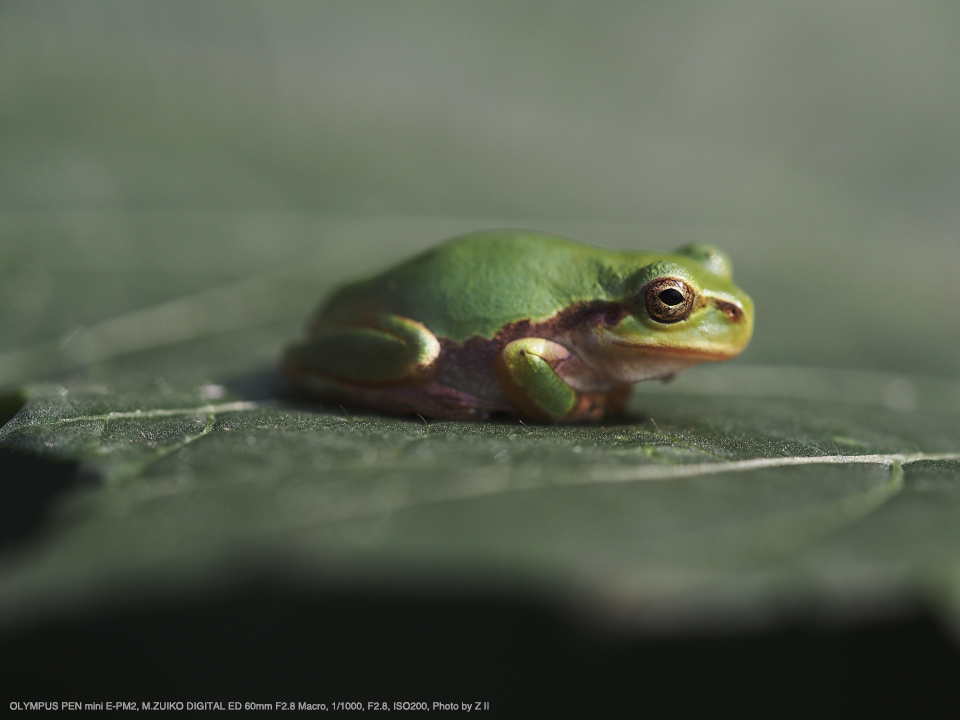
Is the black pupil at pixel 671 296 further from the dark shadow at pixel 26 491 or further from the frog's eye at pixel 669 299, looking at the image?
the dark shadow at pixel 26 491

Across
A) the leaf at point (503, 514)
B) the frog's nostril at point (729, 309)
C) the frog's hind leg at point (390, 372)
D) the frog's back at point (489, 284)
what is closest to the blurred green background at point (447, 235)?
the leaf at point (503, 514)

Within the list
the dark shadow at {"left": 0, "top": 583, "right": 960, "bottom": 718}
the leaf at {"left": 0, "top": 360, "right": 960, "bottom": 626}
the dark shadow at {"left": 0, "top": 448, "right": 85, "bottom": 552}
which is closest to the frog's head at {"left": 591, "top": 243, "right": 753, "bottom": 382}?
the leaf at {"left": 0, "top": 360, "right": 960, "bottom": 626}

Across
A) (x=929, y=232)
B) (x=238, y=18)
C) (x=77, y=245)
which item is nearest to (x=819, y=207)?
(x=929, y=232)

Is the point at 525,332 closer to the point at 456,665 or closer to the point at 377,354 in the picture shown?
the point at 377,354

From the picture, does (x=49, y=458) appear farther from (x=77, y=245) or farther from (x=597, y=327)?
(x=77, y=245)

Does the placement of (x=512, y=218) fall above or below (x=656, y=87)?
below

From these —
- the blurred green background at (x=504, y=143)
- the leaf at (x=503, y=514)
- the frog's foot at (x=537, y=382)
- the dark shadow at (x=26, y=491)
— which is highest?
the blurred green background at (x=504, y=143)
